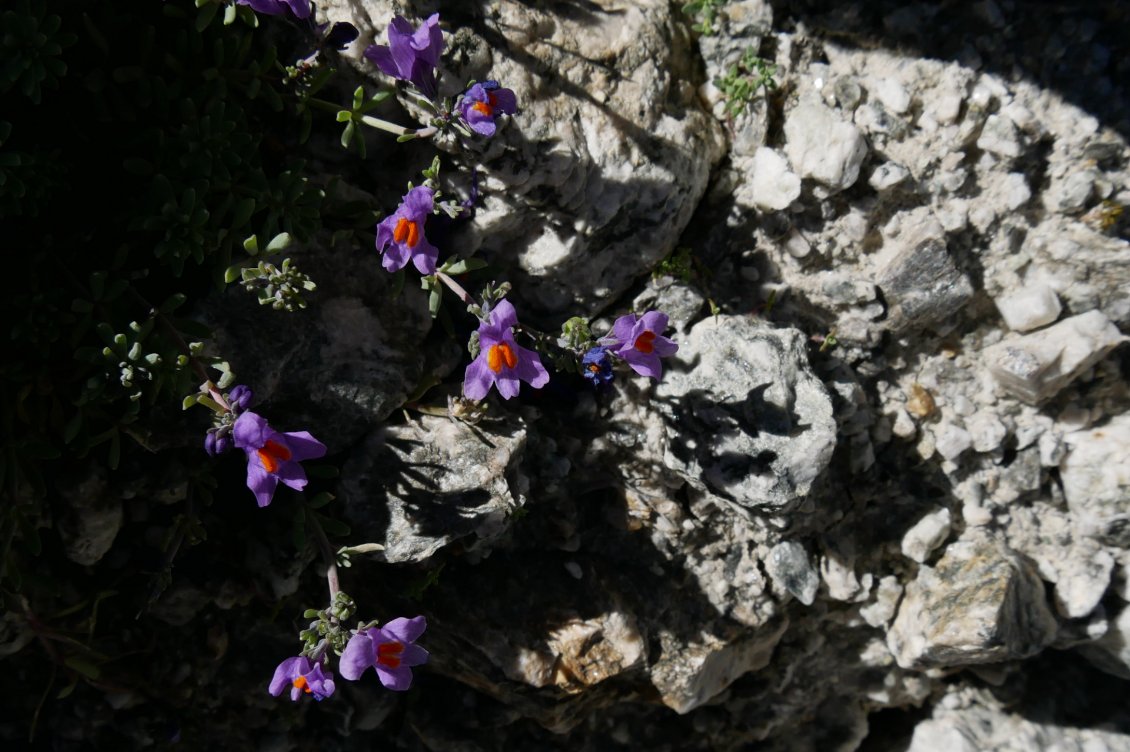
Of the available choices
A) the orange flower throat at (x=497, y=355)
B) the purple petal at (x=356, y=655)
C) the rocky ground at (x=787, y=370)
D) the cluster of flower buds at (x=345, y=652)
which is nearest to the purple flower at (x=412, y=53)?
the rocky ground at (x=787, y=370)

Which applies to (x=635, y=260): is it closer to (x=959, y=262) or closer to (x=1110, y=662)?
→ (x=959, y=262)

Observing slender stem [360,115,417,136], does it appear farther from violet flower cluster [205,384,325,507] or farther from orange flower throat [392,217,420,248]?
violet flower cluster [205,384,325,507]

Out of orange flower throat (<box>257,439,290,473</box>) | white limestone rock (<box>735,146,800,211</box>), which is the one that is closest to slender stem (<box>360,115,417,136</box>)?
orange flower throat (<box>257,439,290,473</box>)

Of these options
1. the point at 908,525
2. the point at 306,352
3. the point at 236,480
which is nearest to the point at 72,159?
the point at 306,352

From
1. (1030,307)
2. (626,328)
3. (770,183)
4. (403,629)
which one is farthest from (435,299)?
(1030,307)

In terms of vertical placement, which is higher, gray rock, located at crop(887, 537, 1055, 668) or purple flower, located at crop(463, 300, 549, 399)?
purple flower, located at crop(463, 300, 549, 399)

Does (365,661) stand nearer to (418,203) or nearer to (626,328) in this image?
(626,328)

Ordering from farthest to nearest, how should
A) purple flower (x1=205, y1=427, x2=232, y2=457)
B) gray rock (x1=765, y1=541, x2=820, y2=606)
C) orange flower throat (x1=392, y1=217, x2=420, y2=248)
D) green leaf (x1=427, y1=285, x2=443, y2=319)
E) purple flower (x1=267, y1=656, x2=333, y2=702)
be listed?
gray rock (x1=765, y1=541, x2=820, y2=606), green leaf (x1=427, y1=285, x2=443, y2=319), orange flower throat (x1=392, y1=217, x2=420, y2=248), purple flower (x1=267, y1=656, x2=333, y2=702), purple flower (x1=205, y1=427, x2=232, y2=457)
